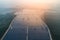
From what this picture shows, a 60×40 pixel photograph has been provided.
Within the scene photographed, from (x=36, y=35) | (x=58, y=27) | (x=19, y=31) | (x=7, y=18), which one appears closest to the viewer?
(x=36, y=35)

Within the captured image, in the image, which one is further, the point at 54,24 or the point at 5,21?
the point at 5,21

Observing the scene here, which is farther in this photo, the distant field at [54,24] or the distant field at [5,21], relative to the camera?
the distant field at [5,21]

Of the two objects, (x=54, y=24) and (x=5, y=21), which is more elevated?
(x=5, y=21)

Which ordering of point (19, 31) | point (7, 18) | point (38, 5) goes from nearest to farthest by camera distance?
point (19, 31) → point (7, 18) → point (38, 5)

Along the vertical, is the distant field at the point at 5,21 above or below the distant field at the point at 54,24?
above

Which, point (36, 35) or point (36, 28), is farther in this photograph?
point (36, 28)

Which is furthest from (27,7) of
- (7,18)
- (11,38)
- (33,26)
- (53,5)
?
(11,38)

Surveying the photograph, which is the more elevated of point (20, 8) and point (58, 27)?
point (20, 8)

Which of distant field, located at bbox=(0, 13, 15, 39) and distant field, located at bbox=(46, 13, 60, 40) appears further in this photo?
distant field, located at bbox=(0, 13, 15, 39)

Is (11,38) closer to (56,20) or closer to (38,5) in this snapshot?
(56,20)

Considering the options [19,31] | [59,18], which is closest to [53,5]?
[59,18]

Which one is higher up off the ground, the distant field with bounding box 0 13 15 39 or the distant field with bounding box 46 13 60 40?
the distant field with bounding box 0 13 15 39
